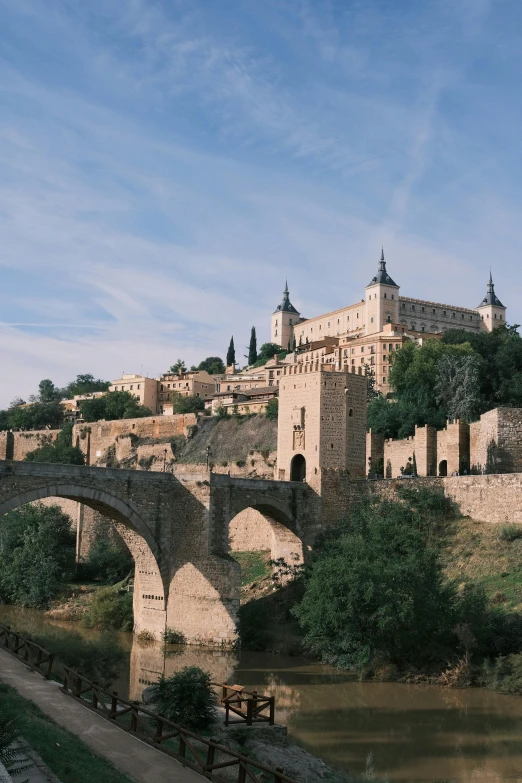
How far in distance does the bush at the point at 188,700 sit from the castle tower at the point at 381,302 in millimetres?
80743

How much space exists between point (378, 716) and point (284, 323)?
333ft

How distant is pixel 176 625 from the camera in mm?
27141

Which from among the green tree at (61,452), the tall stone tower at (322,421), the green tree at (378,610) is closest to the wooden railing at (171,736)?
the green tree at (378,610)

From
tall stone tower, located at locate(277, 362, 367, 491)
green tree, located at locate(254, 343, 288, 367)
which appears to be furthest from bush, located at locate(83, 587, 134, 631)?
green tree, located at locate(254, 343, 288, 367)

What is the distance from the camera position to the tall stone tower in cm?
3234

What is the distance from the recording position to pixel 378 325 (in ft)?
313

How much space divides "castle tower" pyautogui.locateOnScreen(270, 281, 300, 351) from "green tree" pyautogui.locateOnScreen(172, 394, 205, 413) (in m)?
35.0

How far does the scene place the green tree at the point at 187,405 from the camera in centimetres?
8072

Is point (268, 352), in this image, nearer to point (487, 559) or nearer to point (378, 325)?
point (378, 325)

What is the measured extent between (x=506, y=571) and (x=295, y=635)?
263 inches

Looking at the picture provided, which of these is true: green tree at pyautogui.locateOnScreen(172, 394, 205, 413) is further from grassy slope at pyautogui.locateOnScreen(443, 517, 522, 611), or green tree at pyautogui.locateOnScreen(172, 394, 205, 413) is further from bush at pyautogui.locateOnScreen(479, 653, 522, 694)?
bush at pyautogui.locateOnScreen(479, 653, 522, 694)

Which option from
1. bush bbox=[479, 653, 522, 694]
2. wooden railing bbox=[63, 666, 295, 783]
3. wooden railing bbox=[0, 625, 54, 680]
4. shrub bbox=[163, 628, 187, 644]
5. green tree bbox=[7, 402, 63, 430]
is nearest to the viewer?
wooden railing bbox=[63, 666, 295, 783]

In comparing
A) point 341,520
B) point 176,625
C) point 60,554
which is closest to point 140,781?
point 176,625

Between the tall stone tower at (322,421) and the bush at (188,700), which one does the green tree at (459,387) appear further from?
the bush at (188,700)
